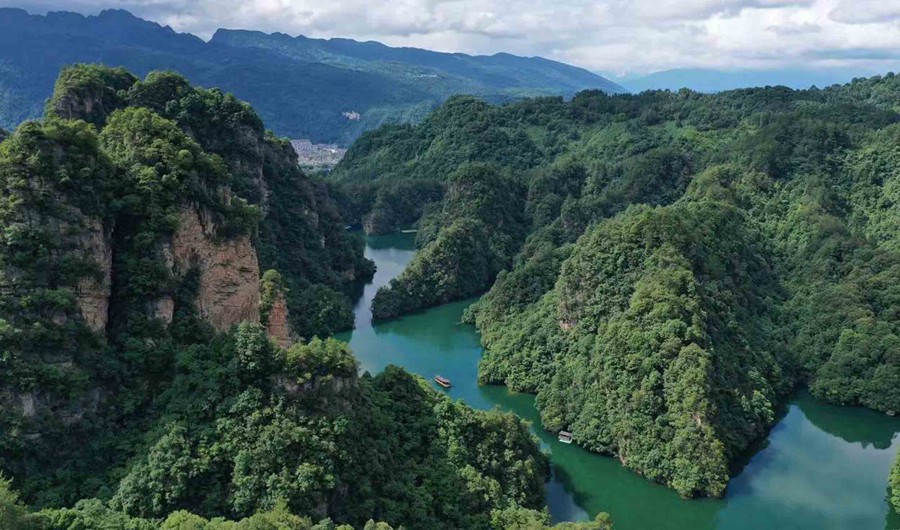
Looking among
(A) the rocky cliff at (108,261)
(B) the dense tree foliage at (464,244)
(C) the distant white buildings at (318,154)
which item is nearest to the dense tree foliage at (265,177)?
(B) the dense tree foliage at (464,244)

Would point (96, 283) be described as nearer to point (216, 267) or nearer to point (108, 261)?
point (108, 261)

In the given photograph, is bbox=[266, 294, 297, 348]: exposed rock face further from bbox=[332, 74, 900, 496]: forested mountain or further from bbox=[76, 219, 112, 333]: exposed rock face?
bbox=[332, 74, 900, 496]: forested mountain

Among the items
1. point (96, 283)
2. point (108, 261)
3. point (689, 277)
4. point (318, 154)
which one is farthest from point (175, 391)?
point (318, 154)

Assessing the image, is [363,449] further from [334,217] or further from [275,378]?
[334,217]

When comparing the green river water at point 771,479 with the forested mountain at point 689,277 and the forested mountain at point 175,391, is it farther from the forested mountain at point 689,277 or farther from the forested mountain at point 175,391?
the forested mountain at point 175,391

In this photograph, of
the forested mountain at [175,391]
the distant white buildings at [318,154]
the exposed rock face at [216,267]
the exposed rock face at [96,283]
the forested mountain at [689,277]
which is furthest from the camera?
the distant white buildings at [318,154]

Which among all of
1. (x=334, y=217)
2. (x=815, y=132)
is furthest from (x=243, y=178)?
(x=815, y=132)

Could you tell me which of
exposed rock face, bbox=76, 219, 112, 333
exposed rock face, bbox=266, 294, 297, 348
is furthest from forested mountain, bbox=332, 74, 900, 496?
exposed rock face, bbox=76, 219, 112, 333
